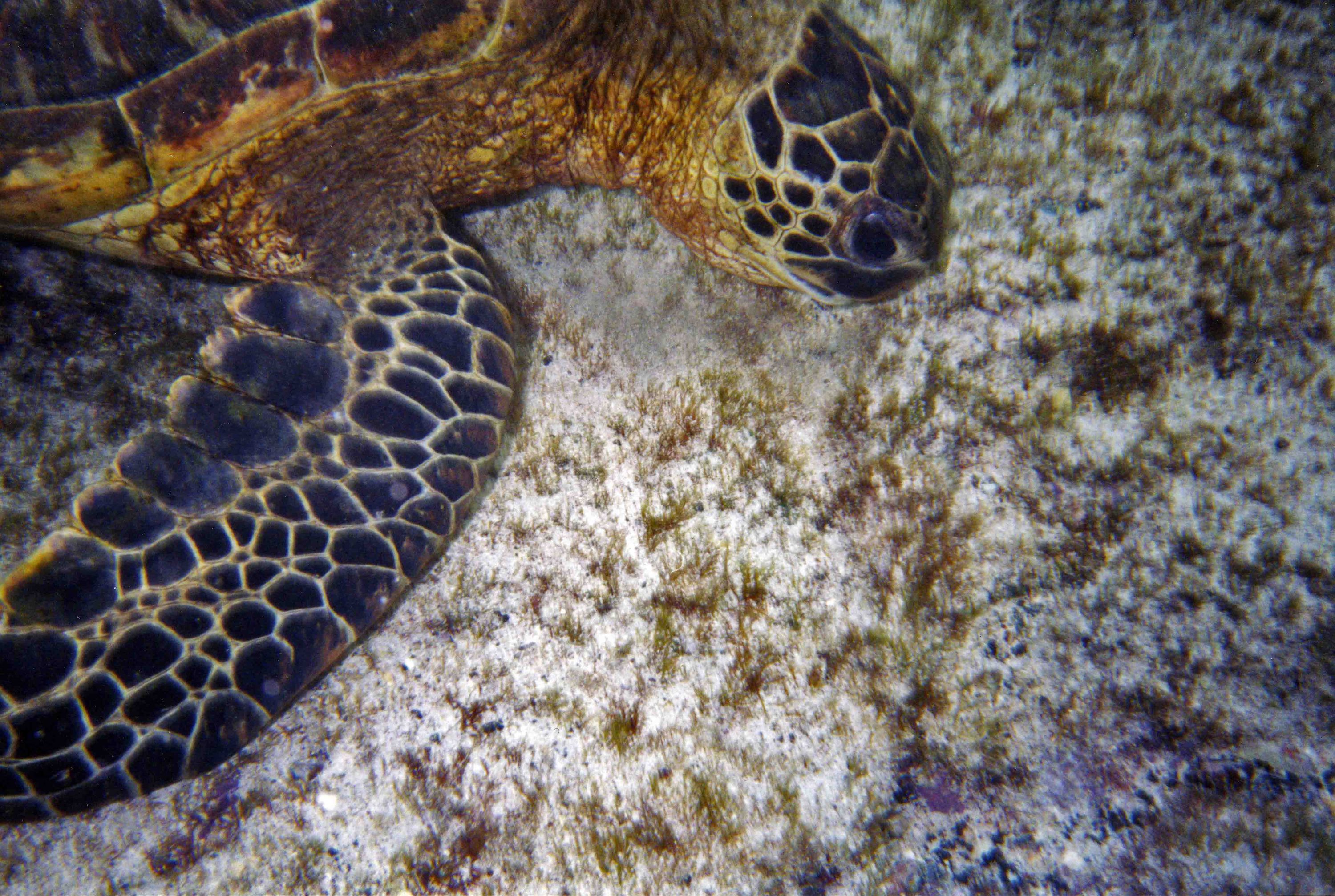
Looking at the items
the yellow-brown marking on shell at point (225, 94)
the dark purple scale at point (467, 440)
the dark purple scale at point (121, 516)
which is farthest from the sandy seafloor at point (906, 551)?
the yellow-brown marking on shell at point (225, 94)

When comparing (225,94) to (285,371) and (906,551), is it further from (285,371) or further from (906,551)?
(906,551)

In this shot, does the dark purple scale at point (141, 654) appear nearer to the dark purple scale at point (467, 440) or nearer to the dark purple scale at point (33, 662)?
the dark purple scale at point (33, 662)

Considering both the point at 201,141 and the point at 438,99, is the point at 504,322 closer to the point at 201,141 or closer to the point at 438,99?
the point at 438,99

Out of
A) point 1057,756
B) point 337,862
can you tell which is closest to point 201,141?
point 337,862

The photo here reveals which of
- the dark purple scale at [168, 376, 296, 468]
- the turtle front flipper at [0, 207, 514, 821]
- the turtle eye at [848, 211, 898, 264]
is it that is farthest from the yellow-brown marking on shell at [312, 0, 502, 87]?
the turtle eye at [848, 211, 898, 264]

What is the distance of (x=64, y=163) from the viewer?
1.46m

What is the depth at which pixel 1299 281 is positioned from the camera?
1499 millimetres

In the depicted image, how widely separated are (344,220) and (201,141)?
40 centimetres

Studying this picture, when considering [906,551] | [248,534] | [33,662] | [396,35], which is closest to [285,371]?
[248,534]

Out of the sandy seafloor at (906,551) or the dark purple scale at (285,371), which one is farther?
the dark purple scale at (285,371)

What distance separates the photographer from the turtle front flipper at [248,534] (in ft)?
4.36

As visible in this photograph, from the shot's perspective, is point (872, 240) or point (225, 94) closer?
point (225, 94)

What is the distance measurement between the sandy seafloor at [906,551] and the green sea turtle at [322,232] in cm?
18

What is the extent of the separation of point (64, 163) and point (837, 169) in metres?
2.20
